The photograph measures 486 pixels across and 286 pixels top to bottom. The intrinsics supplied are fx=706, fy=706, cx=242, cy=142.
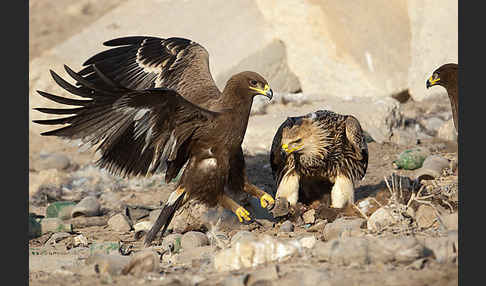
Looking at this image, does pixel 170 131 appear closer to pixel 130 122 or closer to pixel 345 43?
pixel 130 122

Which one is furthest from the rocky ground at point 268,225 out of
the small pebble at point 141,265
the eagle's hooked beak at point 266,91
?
the eagle's hooked beak at point 266,91

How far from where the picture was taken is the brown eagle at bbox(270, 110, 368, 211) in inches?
254

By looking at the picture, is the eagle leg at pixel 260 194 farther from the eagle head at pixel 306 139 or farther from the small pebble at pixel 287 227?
the eagle head at pixel 306 139

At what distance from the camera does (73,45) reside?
1279cm

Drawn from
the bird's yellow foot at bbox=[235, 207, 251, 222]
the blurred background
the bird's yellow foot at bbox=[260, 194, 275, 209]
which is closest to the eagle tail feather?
the bird's yellow foot at bbox=[235, 207, 251, 222]

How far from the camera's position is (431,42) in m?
10.8

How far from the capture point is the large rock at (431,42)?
10773 millimetres

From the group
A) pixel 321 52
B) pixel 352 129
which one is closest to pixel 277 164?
pixel 352 129

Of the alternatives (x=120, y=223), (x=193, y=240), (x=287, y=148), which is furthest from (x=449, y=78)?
(x=120, y=223)

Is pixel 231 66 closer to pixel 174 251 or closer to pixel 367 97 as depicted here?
pixel 367 97

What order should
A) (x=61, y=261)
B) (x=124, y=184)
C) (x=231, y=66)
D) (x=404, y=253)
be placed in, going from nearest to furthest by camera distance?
1. (x=404, y=253)
2. (x=61, y=261)
3. (x=124, y=184)
4. (x=231, y=66)

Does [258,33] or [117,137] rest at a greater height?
[258,33]

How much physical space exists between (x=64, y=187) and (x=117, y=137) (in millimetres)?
3856

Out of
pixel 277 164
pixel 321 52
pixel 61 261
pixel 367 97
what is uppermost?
pixel 321 52
